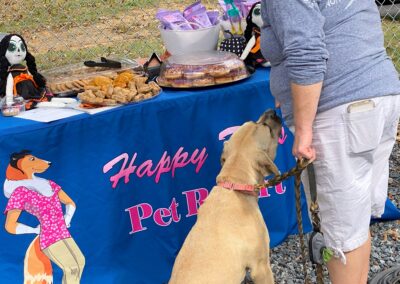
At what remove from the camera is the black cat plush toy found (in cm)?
347

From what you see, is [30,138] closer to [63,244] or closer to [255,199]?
[63,244]

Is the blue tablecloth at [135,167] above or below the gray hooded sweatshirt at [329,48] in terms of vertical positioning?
below

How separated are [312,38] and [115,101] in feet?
4.13

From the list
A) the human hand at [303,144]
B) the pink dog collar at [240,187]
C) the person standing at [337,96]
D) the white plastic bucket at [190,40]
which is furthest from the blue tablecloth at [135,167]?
the human hand at [303,144]

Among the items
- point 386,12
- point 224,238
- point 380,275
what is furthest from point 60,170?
point 386,12

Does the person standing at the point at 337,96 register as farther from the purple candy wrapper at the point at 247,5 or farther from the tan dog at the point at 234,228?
the purple candy wrapper at the point at 247,5

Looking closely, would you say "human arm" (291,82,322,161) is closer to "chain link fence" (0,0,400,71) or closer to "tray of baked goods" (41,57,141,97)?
"tray of baked goods" (41,57,141,97)

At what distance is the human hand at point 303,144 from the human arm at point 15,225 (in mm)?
1417

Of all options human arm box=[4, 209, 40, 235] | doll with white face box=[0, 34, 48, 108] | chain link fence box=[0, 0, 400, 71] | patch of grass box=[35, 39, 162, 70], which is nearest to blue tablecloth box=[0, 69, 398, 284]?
human arm box=[4, 209, 40, 235]

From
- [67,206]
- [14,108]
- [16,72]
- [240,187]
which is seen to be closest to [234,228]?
[240,187]

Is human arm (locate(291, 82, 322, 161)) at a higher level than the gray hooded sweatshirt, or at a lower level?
lower

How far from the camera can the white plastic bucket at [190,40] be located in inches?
134

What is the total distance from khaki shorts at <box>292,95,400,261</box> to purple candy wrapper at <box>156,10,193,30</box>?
1378 mm

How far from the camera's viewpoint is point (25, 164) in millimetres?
2775
